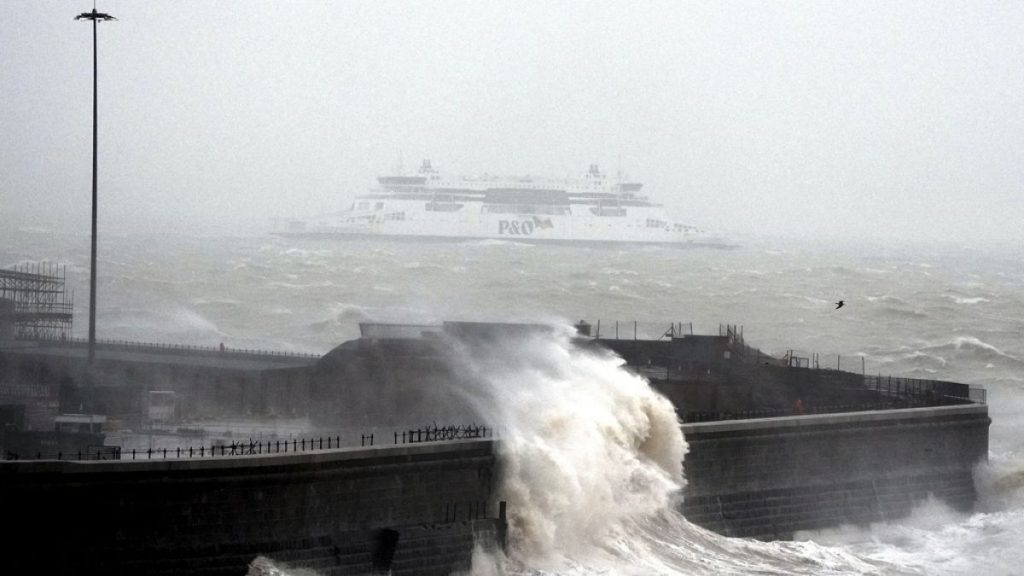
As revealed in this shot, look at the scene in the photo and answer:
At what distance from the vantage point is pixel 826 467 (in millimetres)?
30297

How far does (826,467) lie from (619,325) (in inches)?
1379

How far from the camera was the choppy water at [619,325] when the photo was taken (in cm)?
2616

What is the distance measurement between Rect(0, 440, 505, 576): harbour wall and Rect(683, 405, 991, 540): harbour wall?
558cm

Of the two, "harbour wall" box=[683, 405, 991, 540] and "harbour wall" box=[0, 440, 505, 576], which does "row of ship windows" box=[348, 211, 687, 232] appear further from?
"harbour wall" box=[0, 440, 505, 576]

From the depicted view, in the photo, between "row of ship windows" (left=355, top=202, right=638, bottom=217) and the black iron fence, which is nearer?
the black iron fence

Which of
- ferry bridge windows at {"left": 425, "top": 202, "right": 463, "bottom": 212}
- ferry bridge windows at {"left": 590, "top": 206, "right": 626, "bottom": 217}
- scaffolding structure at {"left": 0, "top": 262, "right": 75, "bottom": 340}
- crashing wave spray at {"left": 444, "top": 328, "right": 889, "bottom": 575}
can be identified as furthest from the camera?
ferry bridge windows at {"left": 590, "top": 206, "right": 626, "bottom": 217}

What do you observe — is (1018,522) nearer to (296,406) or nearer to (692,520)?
(692,520)

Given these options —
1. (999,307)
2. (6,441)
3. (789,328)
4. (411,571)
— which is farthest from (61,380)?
(999,307)

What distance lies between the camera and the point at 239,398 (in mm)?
30516

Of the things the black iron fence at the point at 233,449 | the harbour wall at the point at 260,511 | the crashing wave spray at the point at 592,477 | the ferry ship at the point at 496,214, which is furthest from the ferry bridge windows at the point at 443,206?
the harbour wall at the point at 260,511

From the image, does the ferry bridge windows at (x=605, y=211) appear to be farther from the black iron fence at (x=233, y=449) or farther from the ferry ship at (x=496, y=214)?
the black iron fence at (x=233, y=449)

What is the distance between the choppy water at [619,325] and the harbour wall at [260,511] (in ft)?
3.18

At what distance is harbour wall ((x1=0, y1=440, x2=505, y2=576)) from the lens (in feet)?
64.4

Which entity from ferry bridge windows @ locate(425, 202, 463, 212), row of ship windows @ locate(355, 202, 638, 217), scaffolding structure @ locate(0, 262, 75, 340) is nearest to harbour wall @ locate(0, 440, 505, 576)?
scaffolding structure @ locate(0, 262, 75, 340)
